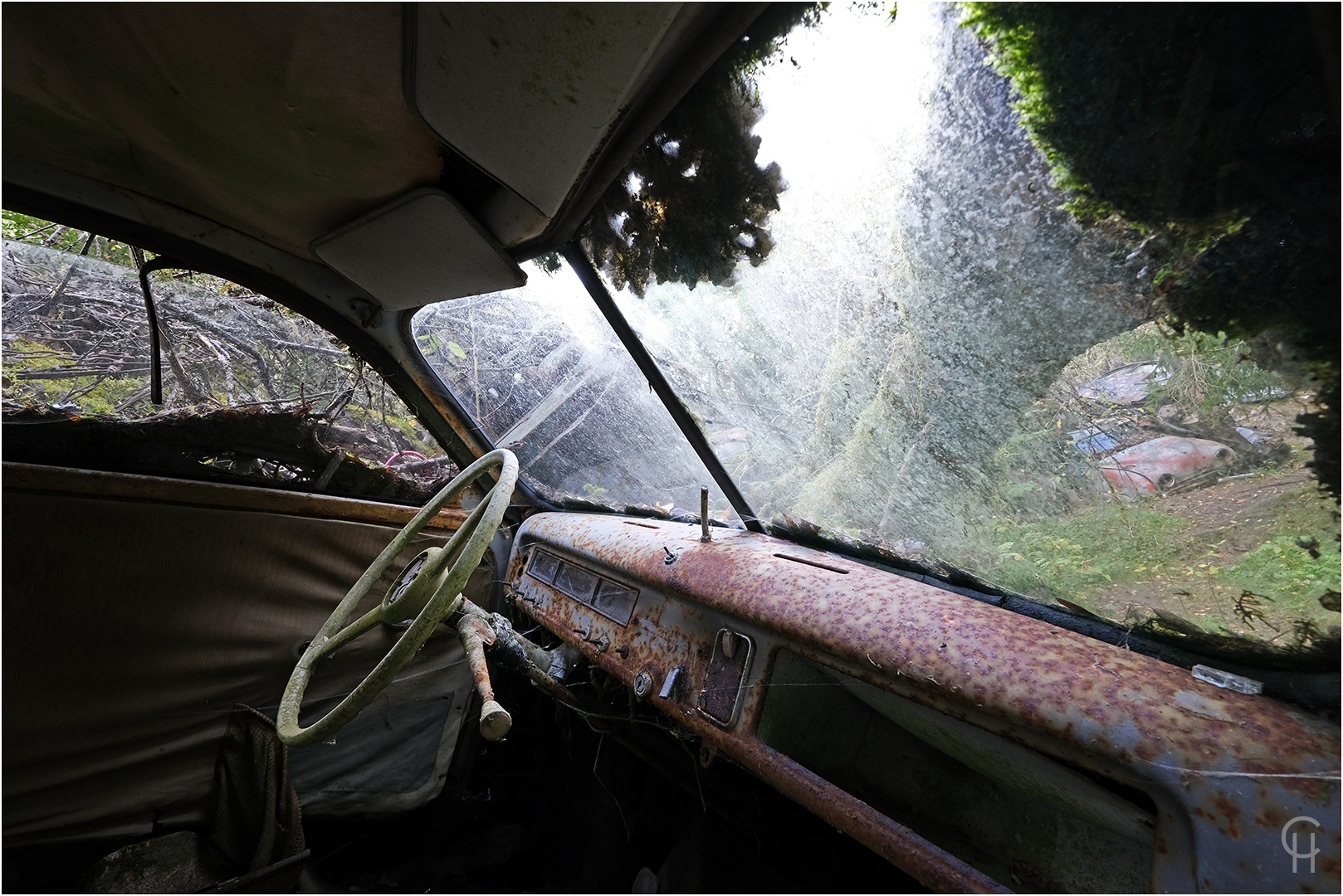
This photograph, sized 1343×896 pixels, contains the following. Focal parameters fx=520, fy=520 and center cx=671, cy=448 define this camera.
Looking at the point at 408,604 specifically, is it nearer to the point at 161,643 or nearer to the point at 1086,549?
the point at 161,643

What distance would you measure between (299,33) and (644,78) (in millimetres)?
593

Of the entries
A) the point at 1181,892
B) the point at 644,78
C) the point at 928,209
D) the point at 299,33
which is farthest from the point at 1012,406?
the point at 299,33

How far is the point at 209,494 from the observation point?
1946 mm

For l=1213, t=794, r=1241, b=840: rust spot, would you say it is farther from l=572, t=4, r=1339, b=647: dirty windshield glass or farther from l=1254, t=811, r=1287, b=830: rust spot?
l=572, t=4, r=1339, b=647: dirty windshield glass

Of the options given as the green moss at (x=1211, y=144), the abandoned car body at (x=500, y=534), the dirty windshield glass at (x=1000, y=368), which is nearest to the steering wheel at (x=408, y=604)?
the abandoned car body at (x=500, y=534)

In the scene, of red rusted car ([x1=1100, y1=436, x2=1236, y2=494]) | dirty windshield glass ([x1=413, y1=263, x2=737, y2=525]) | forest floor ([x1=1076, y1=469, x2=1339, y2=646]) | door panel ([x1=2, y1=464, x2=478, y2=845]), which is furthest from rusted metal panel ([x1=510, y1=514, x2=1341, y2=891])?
door panel ([x1=2, y1=464, x2=478, y2=845])

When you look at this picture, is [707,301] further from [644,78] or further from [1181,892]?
[1181,892]

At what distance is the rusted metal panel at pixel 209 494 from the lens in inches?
65.9

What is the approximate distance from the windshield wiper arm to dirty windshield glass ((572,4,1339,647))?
35 cm

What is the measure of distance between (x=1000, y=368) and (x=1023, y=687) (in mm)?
551

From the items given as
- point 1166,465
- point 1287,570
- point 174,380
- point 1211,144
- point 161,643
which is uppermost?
point 1211,144

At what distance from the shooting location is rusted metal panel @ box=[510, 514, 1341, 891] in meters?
0.68

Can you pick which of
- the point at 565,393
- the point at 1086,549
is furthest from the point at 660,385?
the point at 1086,549

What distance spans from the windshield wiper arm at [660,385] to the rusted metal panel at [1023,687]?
7.2 inches
